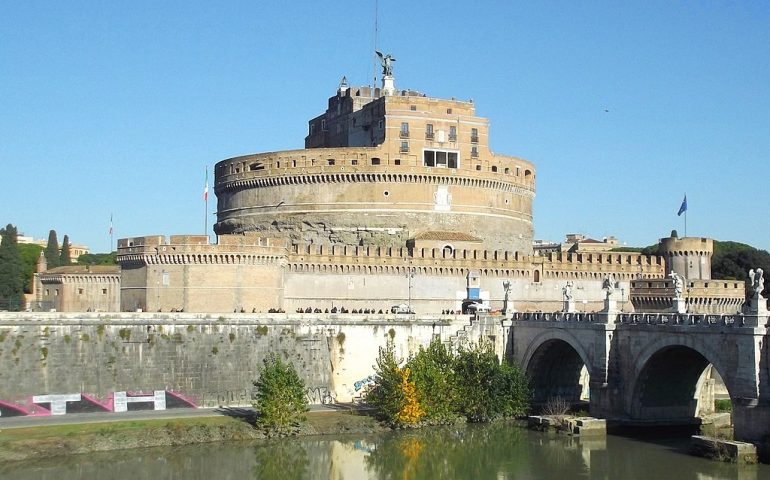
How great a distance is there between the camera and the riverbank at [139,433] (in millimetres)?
34969

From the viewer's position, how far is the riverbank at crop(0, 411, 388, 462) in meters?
35.0

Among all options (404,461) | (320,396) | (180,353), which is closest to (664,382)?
(404,461)

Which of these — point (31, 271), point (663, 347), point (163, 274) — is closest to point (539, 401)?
point (663, 347)

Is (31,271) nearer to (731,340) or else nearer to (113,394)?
(113,394)

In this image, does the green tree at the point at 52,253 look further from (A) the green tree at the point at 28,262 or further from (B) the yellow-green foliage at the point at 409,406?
(B) the yellow-green foliage at the point at 409,406

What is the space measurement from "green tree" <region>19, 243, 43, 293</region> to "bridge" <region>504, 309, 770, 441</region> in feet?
152

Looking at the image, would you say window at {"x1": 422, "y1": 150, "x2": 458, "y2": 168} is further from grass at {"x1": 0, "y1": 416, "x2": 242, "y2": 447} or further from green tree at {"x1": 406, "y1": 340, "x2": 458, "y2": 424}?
grass at {"x1": 0, "y1": 416, "x2": 242, "y2": 447}

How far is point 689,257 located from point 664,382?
907 inches

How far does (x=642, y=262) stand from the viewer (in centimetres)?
6062

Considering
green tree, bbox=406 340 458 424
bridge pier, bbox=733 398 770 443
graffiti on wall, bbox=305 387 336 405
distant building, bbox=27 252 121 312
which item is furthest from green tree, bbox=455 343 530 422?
distant building, bbox=27 252 121 312

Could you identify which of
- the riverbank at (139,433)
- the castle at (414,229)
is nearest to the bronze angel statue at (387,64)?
the castle at (414,229)

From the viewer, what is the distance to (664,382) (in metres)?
40.0

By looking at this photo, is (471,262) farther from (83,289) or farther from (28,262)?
(28,262)

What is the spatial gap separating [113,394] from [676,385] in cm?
2127
